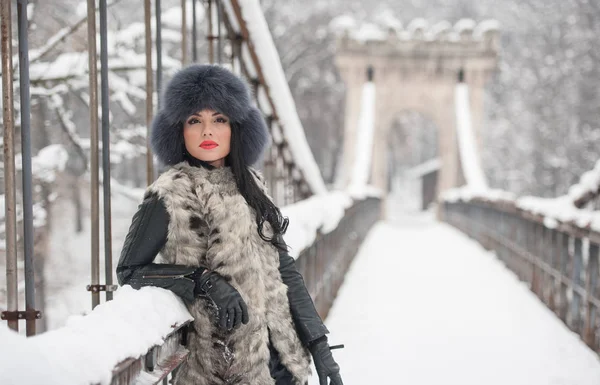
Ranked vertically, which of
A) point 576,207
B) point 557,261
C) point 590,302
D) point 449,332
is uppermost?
point 576,207

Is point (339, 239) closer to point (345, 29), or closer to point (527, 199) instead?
point (527, 199)

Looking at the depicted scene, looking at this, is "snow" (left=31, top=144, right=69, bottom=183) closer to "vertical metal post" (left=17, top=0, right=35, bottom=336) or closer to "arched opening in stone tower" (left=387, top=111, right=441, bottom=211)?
"vertical metal post" (left=17, top=0, right=35, bottom=336)

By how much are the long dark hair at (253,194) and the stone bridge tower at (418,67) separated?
52.9 ft

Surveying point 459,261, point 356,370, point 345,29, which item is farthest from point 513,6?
point 356,370

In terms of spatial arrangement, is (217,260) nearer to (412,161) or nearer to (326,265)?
(326,265)

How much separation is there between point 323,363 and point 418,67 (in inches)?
688

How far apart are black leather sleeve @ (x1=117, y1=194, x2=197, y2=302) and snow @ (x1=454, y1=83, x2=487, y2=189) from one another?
1543 centimetres

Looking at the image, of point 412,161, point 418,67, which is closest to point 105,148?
point 418,67

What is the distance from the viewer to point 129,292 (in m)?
1.47

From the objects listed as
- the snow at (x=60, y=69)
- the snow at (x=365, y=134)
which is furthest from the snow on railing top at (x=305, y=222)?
the snow at (x=365, y=134)

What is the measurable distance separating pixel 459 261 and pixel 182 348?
269 inches

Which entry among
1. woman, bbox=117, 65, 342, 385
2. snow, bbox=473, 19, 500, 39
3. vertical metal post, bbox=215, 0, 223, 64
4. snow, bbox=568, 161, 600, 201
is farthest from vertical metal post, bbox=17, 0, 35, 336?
snow, bbox=473, 19, 500, 39

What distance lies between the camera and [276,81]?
14.7 feet

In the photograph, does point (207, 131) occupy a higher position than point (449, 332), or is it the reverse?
point (207, 131)
